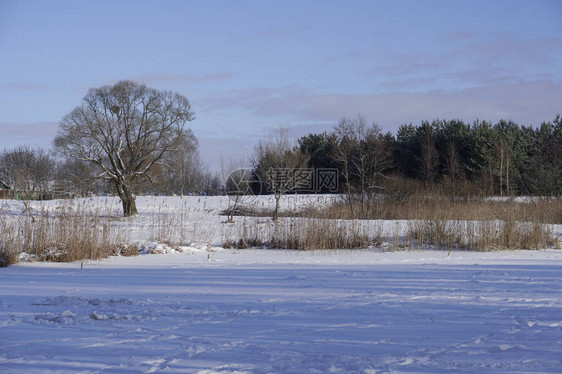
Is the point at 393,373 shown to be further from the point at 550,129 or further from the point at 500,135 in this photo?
the point at 550,129

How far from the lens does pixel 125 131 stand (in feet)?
73.5

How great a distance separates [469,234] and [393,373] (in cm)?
989

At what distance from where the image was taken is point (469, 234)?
1247 centimetres

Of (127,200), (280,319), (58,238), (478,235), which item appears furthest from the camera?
(127,200)

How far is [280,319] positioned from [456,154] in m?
31.8

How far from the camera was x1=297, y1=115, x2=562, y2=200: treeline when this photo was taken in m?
25.7

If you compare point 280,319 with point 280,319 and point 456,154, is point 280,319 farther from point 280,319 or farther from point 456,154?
point 456,154

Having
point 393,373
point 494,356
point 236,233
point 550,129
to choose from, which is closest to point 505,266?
point 494,356

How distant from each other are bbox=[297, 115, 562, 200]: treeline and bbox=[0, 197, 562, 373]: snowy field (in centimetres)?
1708

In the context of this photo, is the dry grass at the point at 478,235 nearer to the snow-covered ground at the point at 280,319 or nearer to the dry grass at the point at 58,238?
the snow-covered ground at the point at 280,319

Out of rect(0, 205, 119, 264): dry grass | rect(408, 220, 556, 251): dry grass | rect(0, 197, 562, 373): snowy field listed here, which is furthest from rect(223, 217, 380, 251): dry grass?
rect(0, 205, 119, 264): dry grass

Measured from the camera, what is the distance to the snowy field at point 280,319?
3.67 m

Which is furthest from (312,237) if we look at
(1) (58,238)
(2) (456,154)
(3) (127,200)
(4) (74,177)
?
(2) (456,154)

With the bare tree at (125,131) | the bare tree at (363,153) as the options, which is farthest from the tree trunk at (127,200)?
the bare tree at (363,153)
